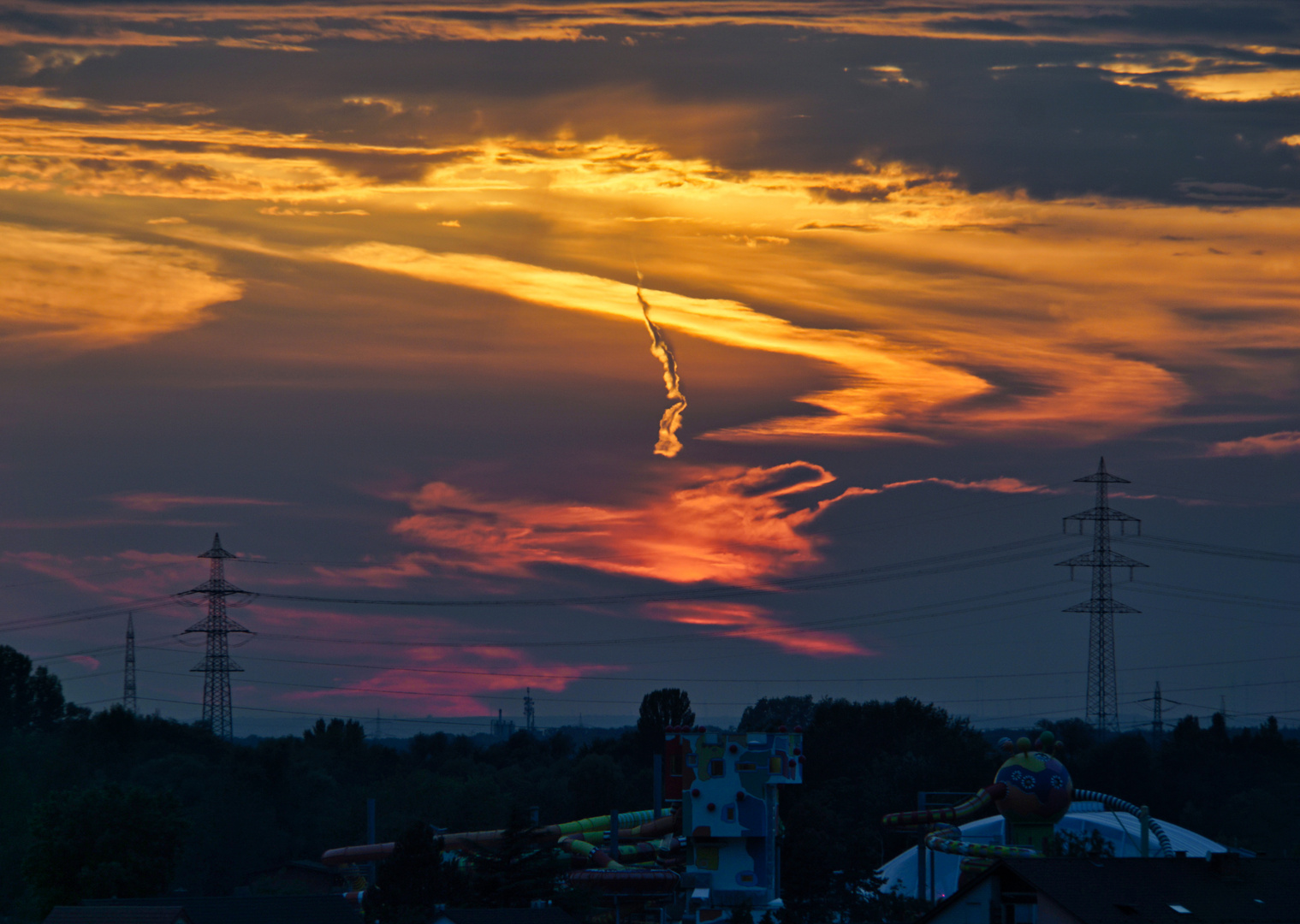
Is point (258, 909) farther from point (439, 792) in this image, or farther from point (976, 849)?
point (439, 792)

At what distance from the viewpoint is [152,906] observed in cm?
6241

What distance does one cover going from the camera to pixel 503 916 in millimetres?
63625

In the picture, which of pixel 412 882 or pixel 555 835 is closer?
pixel 412 882

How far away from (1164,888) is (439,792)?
90259 millimetres

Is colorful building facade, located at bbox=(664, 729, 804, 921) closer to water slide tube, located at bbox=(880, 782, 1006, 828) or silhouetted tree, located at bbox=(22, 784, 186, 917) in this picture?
water slide tube, located at bbox=(880, 782, 1006, 828)

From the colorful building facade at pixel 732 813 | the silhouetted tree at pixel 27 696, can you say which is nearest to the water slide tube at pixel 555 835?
the colorful building facade at pixel 732 813

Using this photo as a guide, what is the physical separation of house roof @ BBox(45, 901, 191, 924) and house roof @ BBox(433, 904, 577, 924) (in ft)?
34.2

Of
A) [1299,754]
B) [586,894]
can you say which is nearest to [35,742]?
[586,894]

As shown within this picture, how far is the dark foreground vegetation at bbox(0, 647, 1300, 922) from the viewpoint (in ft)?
290

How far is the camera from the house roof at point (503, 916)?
204 ft

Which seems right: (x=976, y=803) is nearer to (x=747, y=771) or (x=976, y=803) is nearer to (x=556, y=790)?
(x=747, y=771)

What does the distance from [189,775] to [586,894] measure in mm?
61613

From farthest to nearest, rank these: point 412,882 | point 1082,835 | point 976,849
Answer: point 1082,835
point 412,882
point 976,849

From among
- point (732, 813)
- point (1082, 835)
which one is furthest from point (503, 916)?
point (1082, 835)
